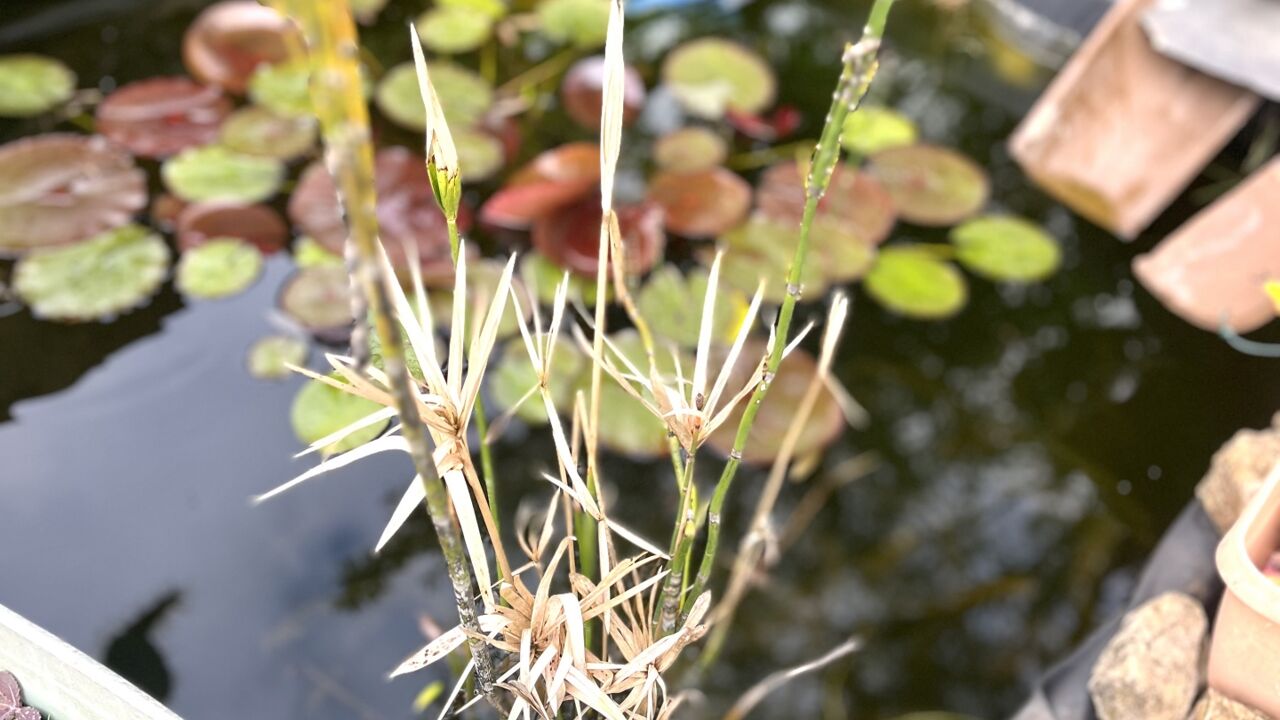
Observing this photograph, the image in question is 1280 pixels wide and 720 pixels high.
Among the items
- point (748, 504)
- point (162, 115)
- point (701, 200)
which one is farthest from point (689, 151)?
point (162, 115)

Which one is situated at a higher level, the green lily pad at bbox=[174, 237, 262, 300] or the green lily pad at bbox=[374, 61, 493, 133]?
the green lily pad at bbox=[374, 61, 493, 133]

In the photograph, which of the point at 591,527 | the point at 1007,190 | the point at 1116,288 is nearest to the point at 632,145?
the point at 1007,190

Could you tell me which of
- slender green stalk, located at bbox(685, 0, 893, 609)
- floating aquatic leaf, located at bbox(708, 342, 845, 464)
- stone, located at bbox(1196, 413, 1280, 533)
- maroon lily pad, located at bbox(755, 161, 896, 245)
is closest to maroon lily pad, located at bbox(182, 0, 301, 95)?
maroon lily pad, located at bbox(755, 161, 896, 245)

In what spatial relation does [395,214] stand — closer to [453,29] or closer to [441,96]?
[441,96]

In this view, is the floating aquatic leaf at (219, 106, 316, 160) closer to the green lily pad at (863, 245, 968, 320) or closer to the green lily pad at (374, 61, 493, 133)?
the green lily pad at (374, 61, 493, 133)

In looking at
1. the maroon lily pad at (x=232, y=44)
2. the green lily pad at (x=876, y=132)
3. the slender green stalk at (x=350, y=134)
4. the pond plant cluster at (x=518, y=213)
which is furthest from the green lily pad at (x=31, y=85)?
the slender green stalk at (x=350, y=134)

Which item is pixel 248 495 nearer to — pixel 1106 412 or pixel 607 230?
pixel 607 230

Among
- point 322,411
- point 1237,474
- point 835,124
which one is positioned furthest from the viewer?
point 322,411
